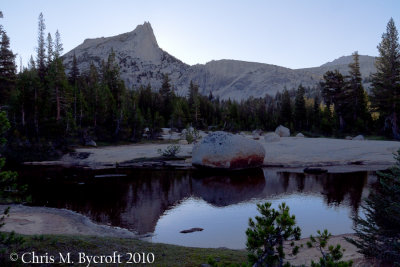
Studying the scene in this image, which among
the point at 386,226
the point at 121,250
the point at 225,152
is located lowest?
the point at 121,250

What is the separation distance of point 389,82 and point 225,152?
36.7 m

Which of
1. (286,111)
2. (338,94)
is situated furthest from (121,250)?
(286,111)

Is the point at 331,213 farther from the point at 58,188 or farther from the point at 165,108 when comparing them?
the point at 165,108

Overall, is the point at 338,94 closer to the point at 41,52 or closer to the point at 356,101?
the point at 356,101

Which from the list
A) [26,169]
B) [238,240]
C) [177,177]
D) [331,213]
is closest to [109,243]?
[238,240]

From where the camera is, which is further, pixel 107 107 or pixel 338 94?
pixel 338 94

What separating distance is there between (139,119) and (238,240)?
152 ft

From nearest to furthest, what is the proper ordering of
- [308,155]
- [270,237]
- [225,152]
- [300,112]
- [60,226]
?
1. [270,237]
2. [60,226]
3. [225,152]
4. [308,155]
5. [300,112]

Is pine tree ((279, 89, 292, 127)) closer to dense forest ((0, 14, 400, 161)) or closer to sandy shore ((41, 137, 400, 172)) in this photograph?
dense forest ((0, 14, 400, 161))

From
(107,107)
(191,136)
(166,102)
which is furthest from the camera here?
(166,102)

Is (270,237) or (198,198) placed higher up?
(270,237)

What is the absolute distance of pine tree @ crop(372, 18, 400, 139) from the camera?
46.6 meters

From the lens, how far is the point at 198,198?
65.2 ft

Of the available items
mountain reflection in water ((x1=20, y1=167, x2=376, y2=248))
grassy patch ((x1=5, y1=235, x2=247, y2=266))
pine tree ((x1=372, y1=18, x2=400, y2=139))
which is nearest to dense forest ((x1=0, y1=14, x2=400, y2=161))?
pine tree ((x1=372, y1=18, x2=400, y2=139))
